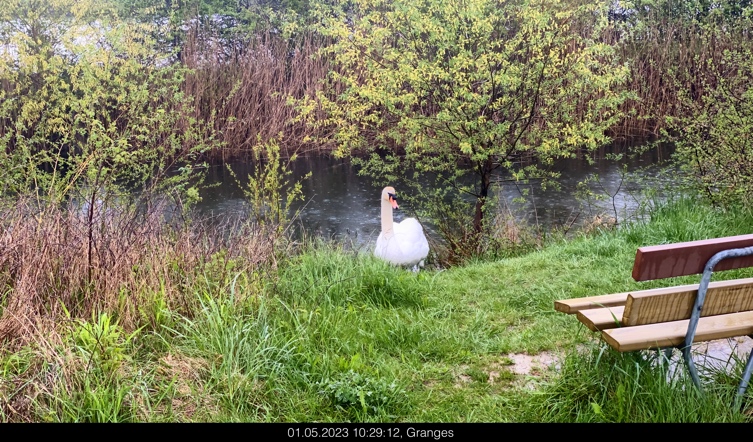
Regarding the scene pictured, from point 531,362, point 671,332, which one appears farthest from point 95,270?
point 671,332

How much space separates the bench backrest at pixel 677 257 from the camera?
5.69 ft

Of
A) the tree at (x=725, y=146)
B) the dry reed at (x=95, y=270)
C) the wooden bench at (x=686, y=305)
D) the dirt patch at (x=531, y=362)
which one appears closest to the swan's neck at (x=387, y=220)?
the dry reed at (x=95, y=270)

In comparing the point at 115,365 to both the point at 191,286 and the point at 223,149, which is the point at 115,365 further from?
the point at 223,149

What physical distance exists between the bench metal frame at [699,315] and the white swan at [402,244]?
3.14 m

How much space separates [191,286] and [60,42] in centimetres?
637

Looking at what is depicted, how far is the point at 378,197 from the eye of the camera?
29.1ft

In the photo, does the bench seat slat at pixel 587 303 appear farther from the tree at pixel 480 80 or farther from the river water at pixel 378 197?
the river water at pixel 378 197

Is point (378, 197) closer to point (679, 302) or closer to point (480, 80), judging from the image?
point (480, 80)

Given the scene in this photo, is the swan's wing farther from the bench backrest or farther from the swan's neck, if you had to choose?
the bench backrest

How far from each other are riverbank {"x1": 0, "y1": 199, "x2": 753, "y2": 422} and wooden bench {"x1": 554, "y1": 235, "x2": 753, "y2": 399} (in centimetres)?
12

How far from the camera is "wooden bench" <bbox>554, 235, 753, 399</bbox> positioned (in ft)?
5.78

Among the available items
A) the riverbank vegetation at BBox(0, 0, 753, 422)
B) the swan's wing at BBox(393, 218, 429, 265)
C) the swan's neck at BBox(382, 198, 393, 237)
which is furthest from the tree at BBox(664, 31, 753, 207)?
the swan's neck at BBox(382, 198, 393, 237)

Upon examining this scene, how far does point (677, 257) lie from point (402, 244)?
3.40m

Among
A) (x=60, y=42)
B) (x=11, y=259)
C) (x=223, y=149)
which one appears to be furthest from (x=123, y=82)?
(x=11, y=259)
